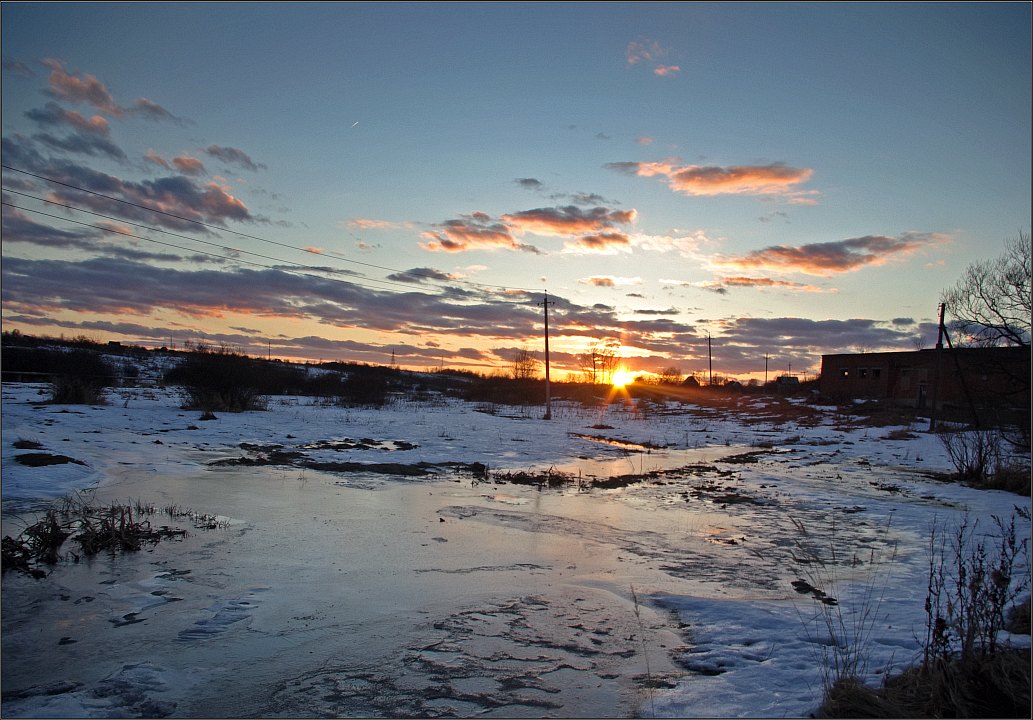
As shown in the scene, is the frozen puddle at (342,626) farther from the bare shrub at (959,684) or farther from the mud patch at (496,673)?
the bare shrub at (959,684)

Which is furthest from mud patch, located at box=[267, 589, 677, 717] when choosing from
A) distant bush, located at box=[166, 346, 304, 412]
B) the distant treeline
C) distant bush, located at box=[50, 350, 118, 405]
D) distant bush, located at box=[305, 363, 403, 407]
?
distant bush, located at box=[305, 363, 403, 407]

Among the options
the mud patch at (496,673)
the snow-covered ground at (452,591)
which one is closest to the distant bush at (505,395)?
the snow-covered ground at (452,591)

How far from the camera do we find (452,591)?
20.9 ft

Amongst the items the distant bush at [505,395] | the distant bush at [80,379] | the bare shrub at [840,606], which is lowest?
the bare shrub at [840,606]

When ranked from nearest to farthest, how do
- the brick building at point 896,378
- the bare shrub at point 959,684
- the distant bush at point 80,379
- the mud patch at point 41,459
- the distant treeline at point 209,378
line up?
1. the bare shrub at point 959,684
2. the mud patch at point 41,459
3. the distant bush at point 80,379
4. the distant treeline at point 209,378
5. the brick building at point 896,378

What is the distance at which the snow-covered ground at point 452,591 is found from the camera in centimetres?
428

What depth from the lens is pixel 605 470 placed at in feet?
54.6

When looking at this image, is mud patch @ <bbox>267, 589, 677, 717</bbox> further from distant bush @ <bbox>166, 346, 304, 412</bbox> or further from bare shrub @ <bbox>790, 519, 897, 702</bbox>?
distant bush @ <bbox>166, 346, 304, 412</bbox>

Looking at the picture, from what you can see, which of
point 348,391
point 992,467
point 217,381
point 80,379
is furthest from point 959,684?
point 348,391

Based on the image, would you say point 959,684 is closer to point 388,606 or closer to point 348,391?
point 388,606

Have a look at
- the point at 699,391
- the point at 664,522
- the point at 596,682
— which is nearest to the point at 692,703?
the point at 596,682

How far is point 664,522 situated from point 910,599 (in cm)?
421

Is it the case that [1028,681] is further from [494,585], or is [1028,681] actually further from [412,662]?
[494,585]

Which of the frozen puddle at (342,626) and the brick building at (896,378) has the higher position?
the brick building at (896,378)
